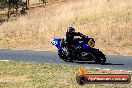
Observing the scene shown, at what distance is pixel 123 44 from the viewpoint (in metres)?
25.0

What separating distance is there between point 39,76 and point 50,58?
18.0 ft

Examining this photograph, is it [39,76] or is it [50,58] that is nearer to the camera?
[39,76]

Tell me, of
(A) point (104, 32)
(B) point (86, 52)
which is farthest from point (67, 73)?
(A) point (104, 32)

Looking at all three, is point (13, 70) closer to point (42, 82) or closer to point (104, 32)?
point (42, 82)

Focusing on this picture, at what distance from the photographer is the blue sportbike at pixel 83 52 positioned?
774 inches

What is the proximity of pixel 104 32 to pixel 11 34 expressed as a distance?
8.25 metres

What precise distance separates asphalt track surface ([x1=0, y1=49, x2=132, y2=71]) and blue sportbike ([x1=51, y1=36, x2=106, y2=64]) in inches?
13.6

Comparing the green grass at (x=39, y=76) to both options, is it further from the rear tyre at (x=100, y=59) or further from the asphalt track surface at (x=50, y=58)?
the rear tyre at (x=100, y=59)

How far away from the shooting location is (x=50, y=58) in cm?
2131

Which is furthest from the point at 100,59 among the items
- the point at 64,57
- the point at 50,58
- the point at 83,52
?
the point at 50,58

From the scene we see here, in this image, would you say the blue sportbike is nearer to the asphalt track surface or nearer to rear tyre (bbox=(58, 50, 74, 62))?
rear tyre (bbox=(58, 50, 74, 62))

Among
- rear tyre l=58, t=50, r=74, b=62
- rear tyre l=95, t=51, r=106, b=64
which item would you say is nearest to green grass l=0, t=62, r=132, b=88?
rear tyre l=58, t=50, r=74, b=62

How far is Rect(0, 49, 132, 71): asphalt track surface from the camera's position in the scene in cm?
1875

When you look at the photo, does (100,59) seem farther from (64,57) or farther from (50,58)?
(50,58)
